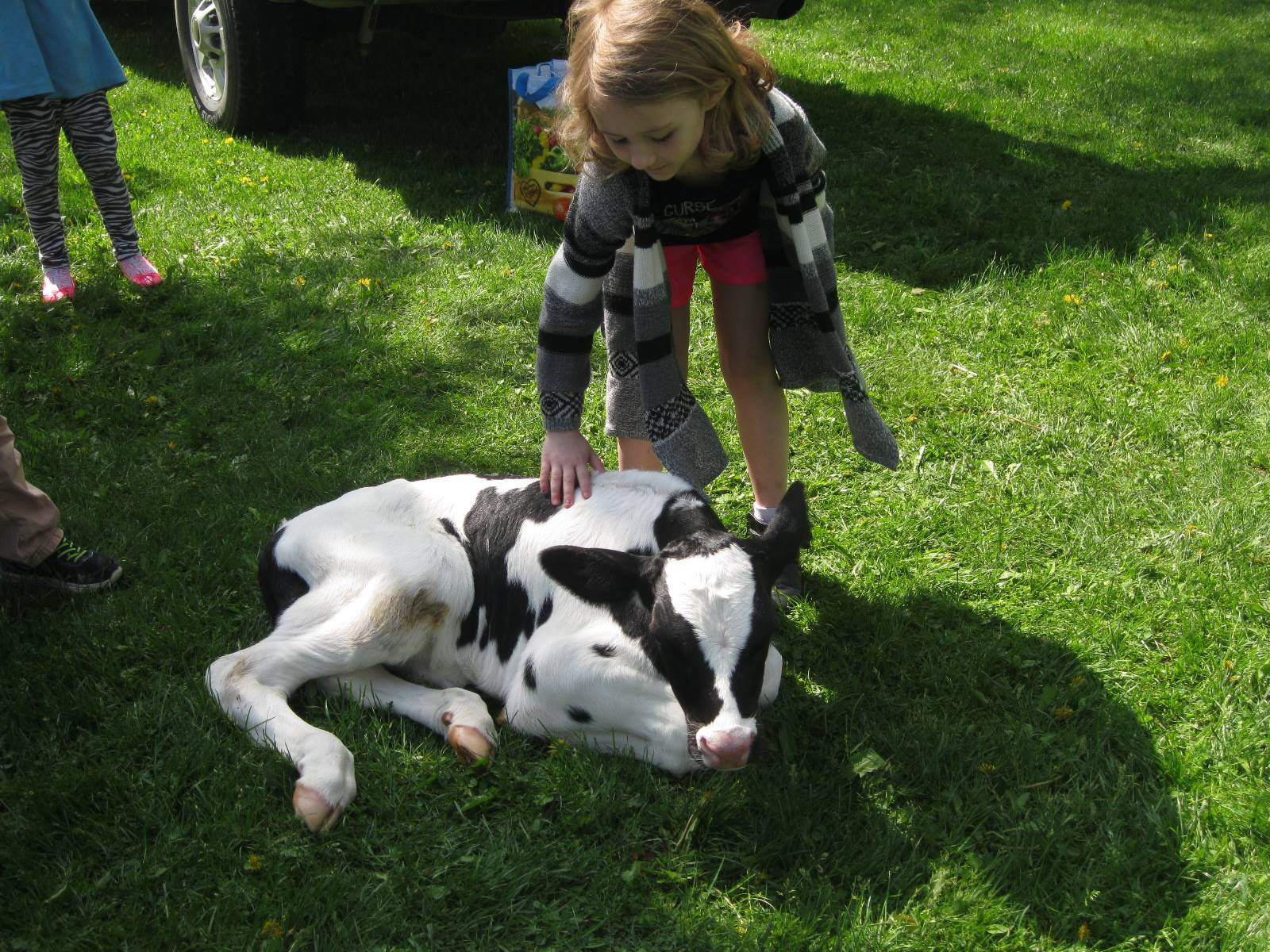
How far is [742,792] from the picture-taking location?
2.75 meters

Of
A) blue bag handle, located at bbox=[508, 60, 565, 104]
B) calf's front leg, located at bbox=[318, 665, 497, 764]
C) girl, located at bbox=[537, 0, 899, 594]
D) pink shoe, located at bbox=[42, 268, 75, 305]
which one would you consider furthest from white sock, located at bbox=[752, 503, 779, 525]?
pink shoe, located at bbox=[42, 268, 75, 305]

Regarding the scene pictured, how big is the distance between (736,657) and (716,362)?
106 inches

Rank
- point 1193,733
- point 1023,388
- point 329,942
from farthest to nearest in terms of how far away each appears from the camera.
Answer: point 1023,388
point 1193,733
point 329,942

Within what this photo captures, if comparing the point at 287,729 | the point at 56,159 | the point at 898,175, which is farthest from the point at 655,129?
the point at 898,175

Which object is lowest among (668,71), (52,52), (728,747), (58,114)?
(728,747)

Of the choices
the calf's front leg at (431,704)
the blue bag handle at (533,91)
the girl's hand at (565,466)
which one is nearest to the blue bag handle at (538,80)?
the blue bag handle at (533,91)

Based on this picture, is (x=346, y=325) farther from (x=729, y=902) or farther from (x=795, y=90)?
(x=795, y=90)

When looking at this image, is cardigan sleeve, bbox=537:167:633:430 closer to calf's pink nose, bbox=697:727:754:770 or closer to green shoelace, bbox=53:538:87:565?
calf's pink nose, bbox=697:727:754:770

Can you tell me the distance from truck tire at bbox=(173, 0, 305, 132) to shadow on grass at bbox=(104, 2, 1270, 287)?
9.8 inches

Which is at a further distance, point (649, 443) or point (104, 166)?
point (104, 166)

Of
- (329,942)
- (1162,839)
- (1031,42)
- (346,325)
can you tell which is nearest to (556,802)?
(329,942)

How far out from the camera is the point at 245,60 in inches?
284

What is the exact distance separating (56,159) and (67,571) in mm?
2794

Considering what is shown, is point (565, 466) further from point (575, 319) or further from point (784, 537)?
point (784, 537)
